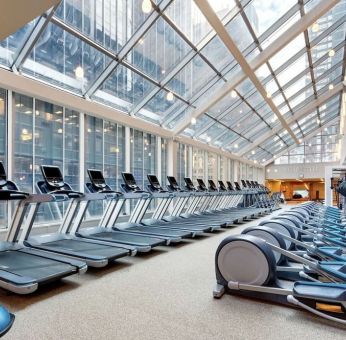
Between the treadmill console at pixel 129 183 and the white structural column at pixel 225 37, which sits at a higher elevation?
the white structural column at pixel 225 37

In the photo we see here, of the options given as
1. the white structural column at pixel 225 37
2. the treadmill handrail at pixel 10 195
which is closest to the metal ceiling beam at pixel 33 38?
the white structural column at pixel 225 37

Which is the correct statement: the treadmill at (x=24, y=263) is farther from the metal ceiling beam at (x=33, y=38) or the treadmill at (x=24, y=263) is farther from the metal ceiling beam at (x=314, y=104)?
the metal ceiling beam at (x=314, y=104)

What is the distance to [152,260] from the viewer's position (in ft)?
14.4

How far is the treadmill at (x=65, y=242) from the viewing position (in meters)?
3.83

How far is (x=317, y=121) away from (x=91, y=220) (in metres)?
17.7

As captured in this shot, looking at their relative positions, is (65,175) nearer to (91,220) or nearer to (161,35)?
(91,220)

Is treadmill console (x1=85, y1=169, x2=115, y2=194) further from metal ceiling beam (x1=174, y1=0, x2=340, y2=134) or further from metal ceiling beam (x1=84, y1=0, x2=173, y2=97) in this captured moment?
metal ceiling beam (x1=174, y1=0, x2=340, y2=134)

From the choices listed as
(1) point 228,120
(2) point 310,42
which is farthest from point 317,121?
(2) point 310,42

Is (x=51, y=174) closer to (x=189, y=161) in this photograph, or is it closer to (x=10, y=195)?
(x=10, y=195)

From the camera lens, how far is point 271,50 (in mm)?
8656

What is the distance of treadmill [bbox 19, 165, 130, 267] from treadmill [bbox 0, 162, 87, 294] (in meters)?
0.19

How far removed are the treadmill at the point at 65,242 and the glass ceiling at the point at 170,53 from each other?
2549 millimetres

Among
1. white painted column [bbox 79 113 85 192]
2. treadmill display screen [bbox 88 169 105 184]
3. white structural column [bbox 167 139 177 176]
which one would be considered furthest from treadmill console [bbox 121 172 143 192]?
white structural column [bbox 167 139 177 176]

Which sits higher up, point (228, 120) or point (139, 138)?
point (228, 120)
